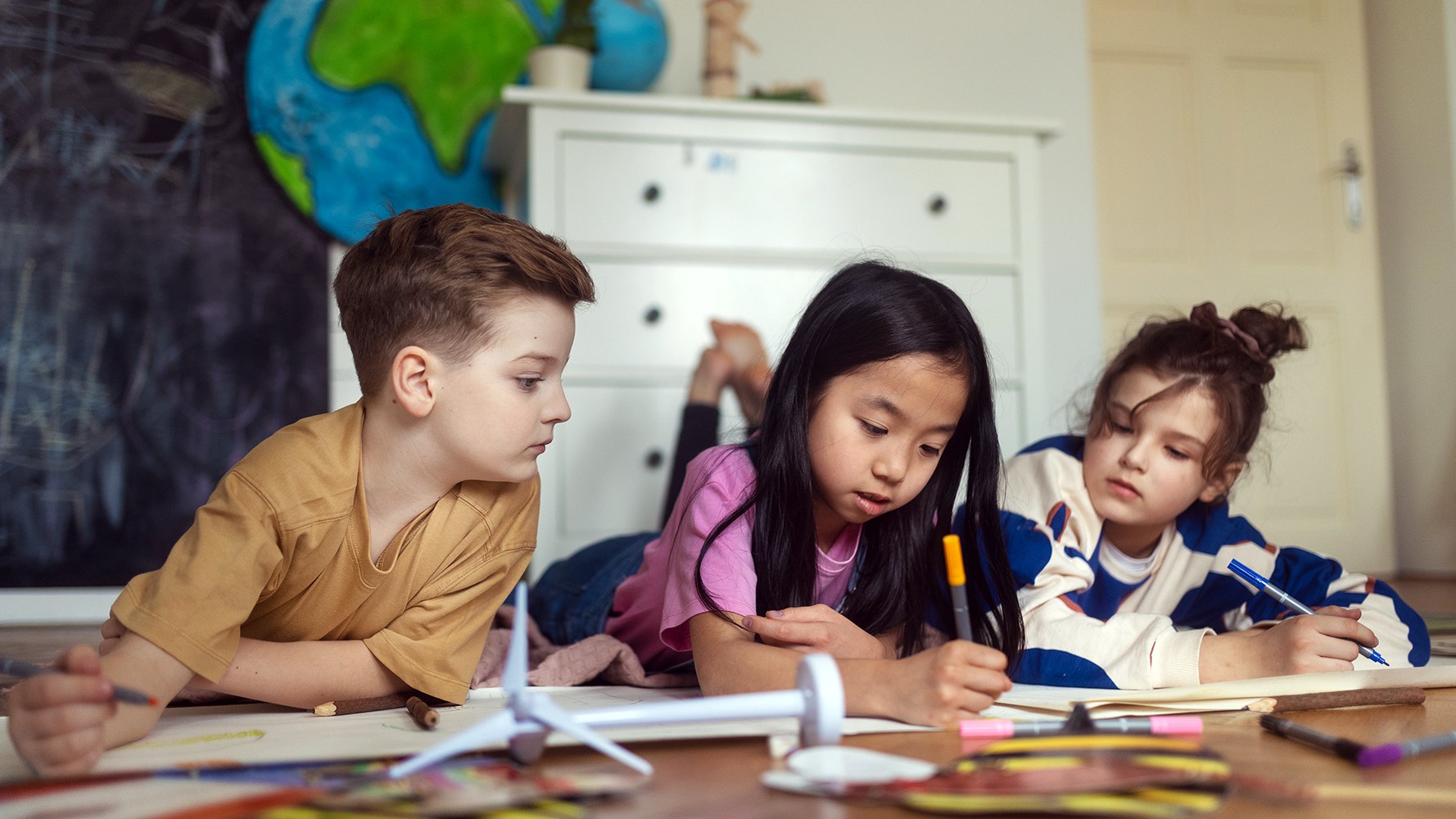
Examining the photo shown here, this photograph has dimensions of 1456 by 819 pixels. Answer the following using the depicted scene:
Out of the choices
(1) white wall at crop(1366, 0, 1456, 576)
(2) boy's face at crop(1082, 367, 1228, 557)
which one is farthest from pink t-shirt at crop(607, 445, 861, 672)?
(1) white wall at crop(1366, 0, 1456, 576)

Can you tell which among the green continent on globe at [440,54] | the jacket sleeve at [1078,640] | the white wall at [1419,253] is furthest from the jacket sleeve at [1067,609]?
the white wall at [1419,253]

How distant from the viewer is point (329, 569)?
896 mm

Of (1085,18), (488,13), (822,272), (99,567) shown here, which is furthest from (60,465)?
(1085,18)

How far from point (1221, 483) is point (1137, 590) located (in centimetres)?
16

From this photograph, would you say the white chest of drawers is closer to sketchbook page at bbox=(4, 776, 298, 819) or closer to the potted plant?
the potted plant

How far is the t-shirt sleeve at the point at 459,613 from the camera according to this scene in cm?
92

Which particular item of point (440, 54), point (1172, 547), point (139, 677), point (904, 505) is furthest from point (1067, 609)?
point (440, 54)

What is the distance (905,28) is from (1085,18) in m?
0.54

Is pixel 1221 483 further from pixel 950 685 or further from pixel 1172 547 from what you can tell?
pixel 950 685

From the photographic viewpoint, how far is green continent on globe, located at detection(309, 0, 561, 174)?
2363mm

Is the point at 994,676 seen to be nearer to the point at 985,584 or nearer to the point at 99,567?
the point at 985,584

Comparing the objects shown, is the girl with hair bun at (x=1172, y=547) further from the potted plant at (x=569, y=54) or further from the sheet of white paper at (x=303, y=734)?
the potted plant at (x=569, y=54)

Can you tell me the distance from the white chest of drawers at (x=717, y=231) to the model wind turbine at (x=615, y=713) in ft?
4.00

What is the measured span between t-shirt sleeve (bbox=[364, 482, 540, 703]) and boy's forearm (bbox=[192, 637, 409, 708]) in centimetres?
2
